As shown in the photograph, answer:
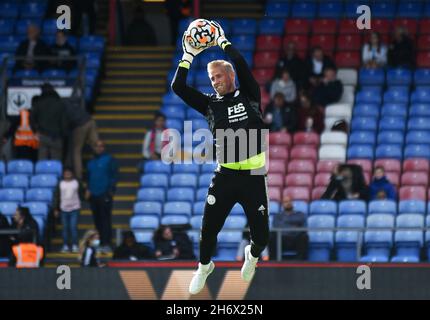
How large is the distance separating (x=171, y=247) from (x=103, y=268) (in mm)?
1380

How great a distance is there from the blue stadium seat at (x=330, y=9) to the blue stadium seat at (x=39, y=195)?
6729mm

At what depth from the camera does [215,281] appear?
1977 centimetres

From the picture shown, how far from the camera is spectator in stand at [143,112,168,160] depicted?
23953 mm

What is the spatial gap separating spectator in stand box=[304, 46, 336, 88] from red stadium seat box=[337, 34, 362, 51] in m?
0.96

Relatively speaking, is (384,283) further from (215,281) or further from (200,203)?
(200,203)

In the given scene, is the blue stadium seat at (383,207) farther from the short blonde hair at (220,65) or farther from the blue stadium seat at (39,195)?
the short blonde hair at (220,65)

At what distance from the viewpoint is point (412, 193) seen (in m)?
22.5

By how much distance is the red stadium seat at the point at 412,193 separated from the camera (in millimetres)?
22484

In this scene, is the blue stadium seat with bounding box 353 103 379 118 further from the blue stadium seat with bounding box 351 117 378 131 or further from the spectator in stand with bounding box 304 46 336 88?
the spectator in stand with bounding box 304 46 336 88

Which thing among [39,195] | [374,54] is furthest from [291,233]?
[374,54]

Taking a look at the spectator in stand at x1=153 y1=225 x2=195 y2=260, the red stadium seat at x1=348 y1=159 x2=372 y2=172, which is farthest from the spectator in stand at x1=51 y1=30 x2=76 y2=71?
the spectator in stand at x1=153 y1=225 x2=195 y2=260

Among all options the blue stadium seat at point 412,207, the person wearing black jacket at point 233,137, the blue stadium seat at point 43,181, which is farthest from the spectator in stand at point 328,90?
the person wearing black jacket at point 233,137

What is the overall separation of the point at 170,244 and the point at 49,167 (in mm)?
3612

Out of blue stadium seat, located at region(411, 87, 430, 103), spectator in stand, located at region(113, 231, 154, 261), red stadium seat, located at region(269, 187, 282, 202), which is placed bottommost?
spectator in stand, located at region(113, 231, 154, 261)
